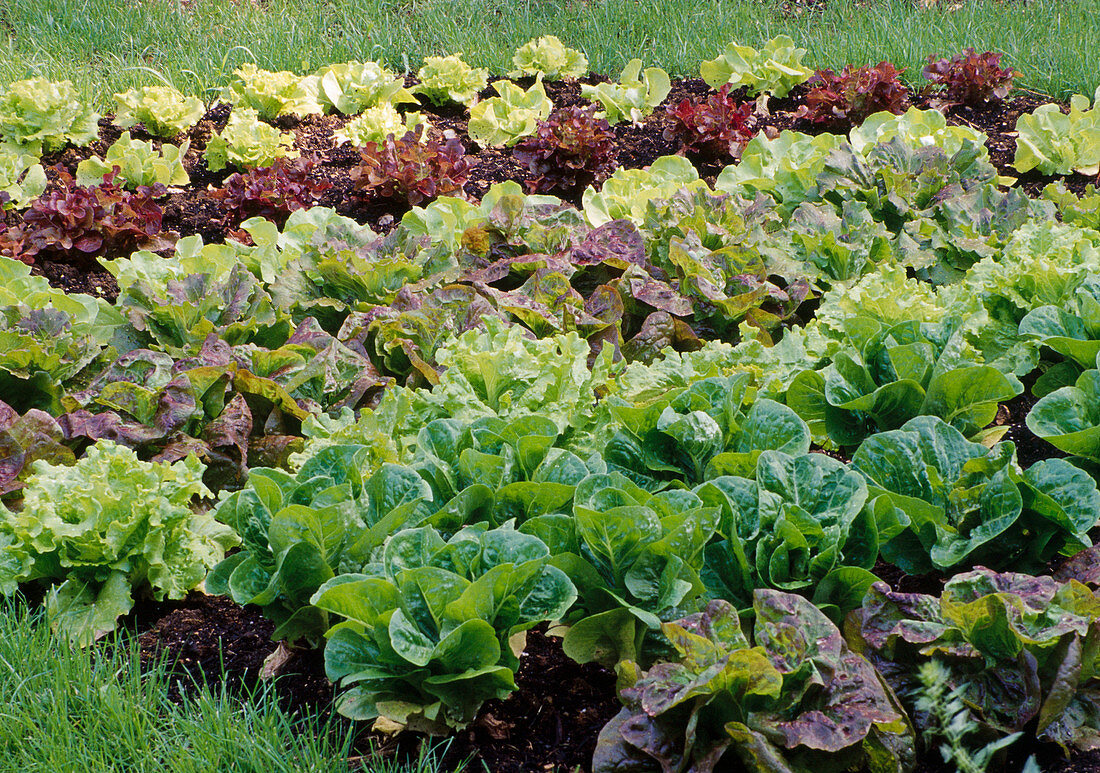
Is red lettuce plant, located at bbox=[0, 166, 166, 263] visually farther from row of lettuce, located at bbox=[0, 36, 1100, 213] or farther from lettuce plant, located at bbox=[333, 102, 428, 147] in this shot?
lettuce plant, located at bbox=[333, 102, 428, 147]

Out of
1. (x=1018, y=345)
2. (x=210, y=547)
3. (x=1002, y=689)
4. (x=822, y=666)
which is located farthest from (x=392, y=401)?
(x=1018, y=345)

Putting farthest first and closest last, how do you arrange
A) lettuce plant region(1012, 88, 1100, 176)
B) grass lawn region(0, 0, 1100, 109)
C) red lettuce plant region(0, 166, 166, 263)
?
grass lawn region(0, 0, 1100, 109) → lettuce plant region(1012, 88, 1100, 176) → red lettuce plant region(0, 166, 166, 263)

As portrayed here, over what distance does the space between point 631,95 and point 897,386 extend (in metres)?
3.95

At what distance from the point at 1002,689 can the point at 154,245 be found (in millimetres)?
4078

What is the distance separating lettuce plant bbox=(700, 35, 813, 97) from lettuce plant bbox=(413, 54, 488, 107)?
1.54 metres

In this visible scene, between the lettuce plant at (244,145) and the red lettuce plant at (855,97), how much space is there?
3092mm

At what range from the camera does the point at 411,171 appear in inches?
194

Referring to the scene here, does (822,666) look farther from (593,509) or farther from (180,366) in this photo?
(180,366)

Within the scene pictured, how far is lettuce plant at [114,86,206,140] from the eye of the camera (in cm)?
566

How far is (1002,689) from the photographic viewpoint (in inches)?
75.9

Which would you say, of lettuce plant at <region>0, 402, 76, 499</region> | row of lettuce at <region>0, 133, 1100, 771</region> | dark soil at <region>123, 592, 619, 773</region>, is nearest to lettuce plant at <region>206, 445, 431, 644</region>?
row of lettuce at <region>0, 133, 1100, 771</region>

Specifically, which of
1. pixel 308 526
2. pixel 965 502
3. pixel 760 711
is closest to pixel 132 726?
pixel 308 526

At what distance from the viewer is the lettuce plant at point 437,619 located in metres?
1.96

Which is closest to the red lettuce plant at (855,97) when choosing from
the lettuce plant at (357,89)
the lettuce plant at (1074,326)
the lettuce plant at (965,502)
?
the lettuce plant at (357,89)
